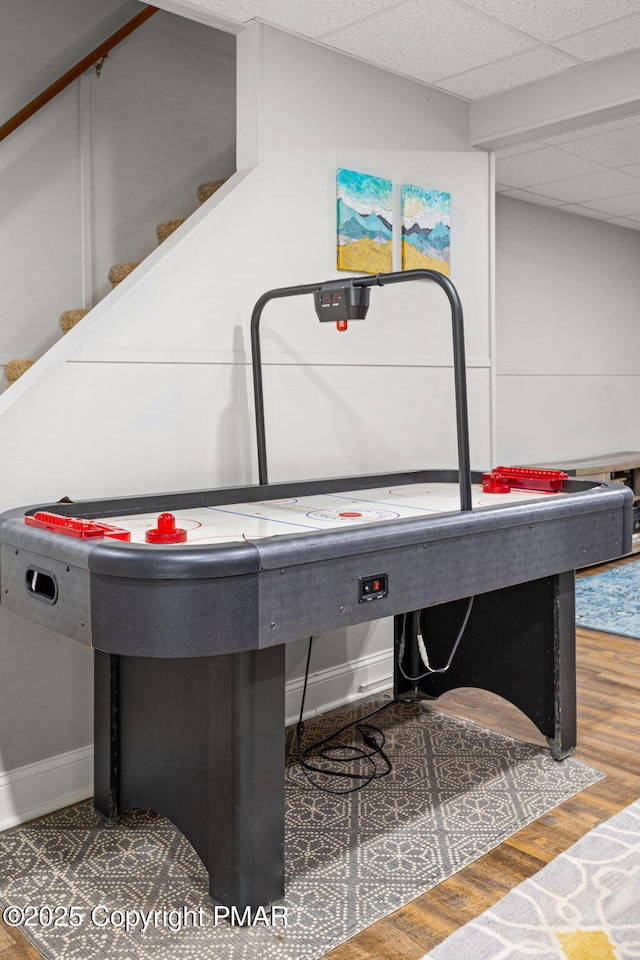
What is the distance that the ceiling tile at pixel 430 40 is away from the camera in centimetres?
293

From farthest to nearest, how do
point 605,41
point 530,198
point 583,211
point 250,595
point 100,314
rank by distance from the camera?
point 583,211 < point 530,198 < point 605,41 < point 100,314 < point 250,595

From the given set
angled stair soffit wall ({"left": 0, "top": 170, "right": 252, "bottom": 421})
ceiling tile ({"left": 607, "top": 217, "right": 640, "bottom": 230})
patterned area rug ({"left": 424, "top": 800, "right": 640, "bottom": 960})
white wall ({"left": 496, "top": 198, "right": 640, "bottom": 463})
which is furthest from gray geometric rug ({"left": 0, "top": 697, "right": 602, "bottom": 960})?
ceiling tile ({"left": 607, "top": 217, "right": 640, "bottom": 230})

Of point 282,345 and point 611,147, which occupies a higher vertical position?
point 611,147

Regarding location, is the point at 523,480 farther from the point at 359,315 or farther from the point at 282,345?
the point at 282,345

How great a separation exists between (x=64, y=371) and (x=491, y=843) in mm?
1821

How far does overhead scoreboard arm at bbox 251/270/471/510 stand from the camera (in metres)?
2.12

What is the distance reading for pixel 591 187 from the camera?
529 centimetres

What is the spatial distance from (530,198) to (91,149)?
3.05m

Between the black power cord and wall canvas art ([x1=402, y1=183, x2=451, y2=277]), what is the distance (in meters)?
1.70

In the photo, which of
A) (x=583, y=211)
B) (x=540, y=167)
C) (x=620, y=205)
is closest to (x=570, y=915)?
(x=540, y=167)

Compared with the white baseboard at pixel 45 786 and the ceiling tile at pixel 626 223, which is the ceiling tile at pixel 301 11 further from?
the ceiling tile at pixel 626 223

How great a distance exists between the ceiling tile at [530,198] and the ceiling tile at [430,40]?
206cm

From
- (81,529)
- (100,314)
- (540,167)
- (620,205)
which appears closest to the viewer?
(81,529)

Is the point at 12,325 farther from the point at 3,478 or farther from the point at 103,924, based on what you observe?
the point at 103,924
